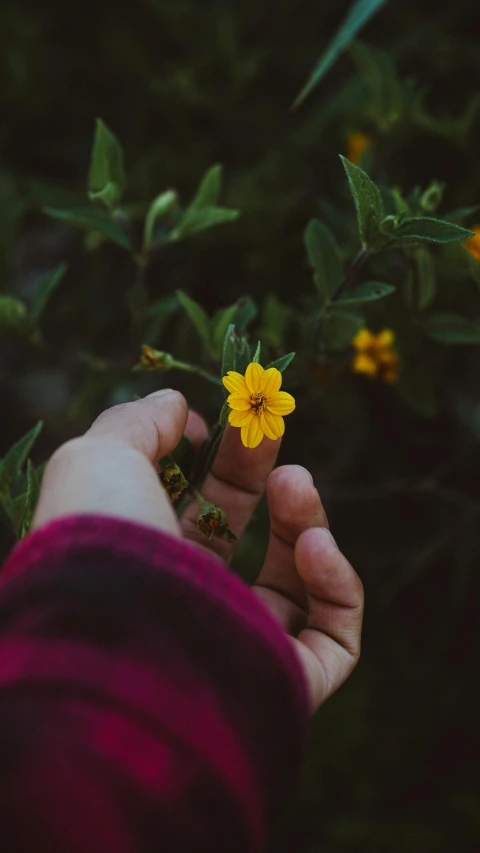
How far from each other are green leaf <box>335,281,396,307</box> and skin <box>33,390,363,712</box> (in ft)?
0.67

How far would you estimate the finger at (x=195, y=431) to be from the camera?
904 mm

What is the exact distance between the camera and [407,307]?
1122 millimetres

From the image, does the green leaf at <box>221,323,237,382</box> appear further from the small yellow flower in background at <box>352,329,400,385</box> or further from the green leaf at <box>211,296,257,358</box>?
the small yellow flower in background at <box>352,329,400,385</box>

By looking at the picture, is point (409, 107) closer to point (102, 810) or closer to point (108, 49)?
point (108, 49)

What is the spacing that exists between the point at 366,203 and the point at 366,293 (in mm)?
134

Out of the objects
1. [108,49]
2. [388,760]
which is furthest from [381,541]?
[108,49]

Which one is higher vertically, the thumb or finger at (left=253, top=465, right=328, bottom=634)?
the thumb

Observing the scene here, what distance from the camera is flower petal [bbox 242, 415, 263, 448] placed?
0.75 meters

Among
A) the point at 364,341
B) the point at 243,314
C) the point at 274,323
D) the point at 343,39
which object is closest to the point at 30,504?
the point at 243,314

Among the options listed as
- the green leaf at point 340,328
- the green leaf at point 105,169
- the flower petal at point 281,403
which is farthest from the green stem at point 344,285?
the green leaf at point 105,169

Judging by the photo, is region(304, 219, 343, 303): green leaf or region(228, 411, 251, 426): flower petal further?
region(304, 219, 343, 303): green leaf

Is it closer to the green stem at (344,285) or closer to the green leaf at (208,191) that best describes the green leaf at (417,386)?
the green stem at (344,285)

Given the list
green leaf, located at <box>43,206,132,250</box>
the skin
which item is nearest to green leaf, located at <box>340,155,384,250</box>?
the skin

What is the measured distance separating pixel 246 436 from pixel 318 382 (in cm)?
44
